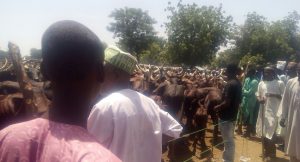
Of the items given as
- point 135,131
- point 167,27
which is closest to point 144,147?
point 135,131

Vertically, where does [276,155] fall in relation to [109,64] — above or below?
below

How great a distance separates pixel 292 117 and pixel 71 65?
655 cm

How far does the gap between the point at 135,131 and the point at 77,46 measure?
1.46m

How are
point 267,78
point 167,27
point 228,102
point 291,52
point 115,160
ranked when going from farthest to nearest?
point 291,52
point 167,27
point 267,78
point 228,102
point 115,160

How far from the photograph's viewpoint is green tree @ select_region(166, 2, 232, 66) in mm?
50125

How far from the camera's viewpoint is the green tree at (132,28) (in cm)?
8381

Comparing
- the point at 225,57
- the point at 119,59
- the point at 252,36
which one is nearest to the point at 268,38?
the point at 252,36

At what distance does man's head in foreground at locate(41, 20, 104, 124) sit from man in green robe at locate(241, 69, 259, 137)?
10994 mm

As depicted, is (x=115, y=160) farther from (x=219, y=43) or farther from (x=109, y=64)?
(x=219, y=43)

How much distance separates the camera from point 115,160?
1.27m

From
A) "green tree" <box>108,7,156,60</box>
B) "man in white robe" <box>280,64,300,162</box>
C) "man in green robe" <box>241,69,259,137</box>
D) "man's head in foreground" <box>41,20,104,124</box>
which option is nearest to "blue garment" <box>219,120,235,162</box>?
"man in white robe" <box>280,64,300,162</box>

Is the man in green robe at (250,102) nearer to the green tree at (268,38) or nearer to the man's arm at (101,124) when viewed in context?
the man's arm at (101,124)

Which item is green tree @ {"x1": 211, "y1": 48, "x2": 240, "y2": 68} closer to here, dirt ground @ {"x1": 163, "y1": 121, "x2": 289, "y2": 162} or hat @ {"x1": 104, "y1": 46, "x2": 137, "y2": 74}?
dirt ground @ {"x1": 163, "y1": 121, "x2": 289, "y2": 162}

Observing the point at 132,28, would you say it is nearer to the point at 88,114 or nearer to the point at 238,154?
the point at 238,154
